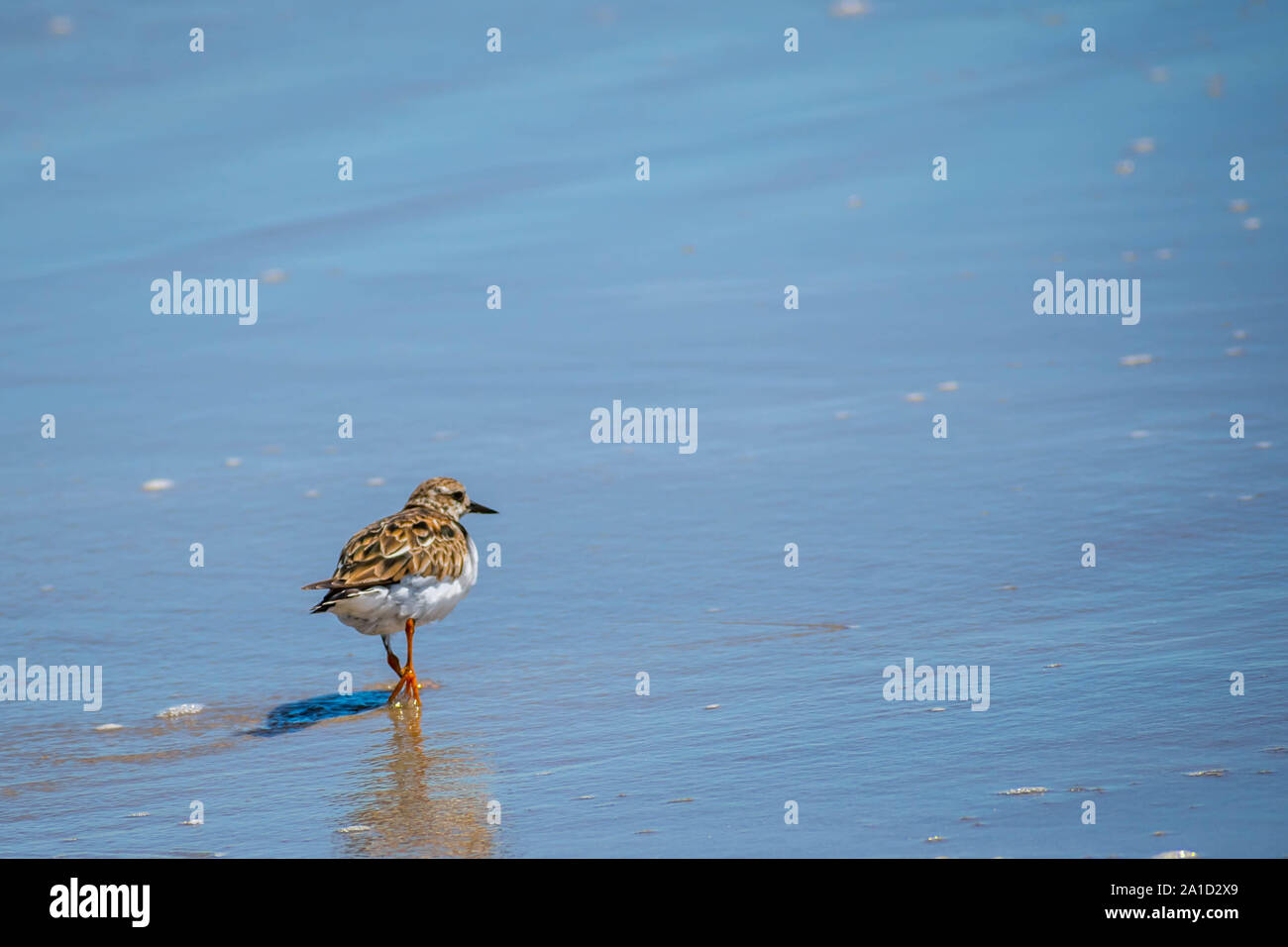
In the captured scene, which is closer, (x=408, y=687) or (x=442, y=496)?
(x=408, y=687)

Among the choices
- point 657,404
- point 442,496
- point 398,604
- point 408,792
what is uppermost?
point 657,404

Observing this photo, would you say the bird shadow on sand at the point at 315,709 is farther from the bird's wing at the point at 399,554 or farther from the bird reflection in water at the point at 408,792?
the bird's wing at the point at 399,554

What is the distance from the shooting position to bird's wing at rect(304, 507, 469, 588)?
716 cm

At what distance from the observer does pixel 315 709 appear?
7.21 meters

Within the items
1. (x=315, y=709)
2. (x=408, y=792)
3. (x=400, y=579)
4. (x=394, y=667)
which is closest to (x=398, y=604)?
(x=400, y=579)

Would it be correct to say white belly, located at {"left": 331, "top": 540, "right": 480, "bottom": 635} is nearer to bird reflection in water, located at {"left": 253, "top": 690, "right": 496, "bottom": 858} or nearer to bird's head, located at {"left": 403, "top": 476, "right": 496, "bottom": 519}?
bird reflection in water, located at {"left": 253, "top": 690, "right": 496, "bottom": 858}

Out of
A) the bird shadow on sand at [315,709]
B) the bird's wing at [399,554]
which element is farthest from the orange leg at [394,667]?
the bird's wing at [399,554]

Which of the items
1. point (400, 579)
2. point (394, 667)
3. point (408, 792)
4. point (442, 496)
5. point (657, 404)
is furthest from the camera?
point (657, 404)

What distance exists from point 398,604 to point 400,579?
135mm

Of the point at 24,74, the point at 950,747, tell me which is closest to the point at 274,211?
the point at 24,74

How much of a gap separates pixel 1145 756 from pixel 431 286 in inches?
368

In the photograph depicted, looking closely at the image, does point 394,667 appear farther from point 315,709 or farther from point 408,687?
point 315,709

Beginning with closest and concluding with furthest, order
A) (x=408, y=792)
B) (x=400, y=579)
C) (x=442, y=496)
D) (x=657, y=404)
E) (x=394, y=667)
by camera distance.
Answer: (x=408, y=792) < (x=400, y=579) < (x=394, y=667) < (x=442, y=496) < (x=657, y=404)

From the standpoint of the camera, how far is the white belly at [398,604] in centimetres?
718
